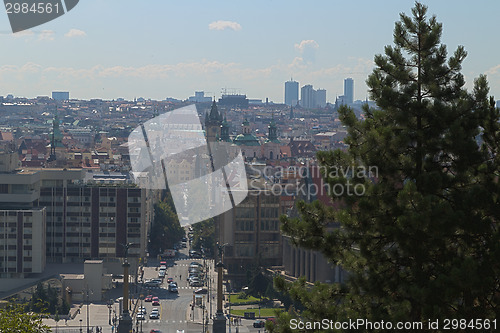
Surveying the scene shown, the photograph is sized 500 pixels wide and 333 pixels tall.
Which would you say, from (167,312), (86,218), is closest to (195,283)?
(86,218)

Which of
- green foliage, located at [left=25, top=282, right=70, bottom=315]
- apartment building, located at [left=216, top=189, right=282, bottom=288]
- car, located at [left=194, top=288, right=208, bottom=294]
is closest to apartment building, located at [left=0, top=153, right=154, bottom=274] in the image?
car, located at [left=194, top=288, right=208, bottom=294]

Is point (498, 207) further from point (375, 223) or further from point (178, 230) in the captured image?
point (178, 230)

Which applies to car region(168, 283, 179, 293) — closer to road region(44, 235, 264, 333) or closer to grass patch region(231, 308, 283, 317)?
road region(44, 235, 264, 333)

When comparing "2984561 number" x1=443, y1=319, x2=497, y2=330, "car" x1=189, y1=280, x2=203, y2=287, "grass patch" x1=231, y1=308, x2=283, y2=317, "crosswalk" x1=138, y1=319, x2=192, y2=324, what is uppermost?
"2984561 number" x1=443, y1=319, x2=497, y2=330

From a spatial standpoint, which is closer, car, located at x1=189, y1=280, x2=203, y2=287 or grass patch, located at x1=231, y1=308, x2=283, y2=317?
grass patch, located at x1=231, y1=308, x2=283, y2=317

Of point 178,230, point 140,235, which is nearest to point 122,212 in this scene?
point 140,235

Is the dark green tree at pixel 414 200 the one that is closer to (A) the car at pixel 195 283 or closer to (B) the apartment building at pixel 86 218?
(A) the car at pixel 195 283
